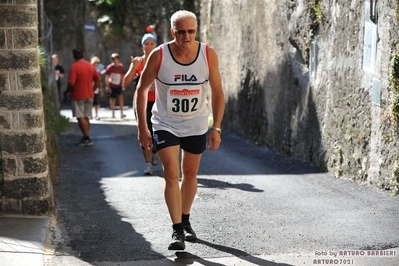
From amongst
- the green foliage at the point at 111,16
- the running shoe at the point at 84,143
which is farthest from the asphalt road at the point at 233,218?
the green foliage at the point at 111,16

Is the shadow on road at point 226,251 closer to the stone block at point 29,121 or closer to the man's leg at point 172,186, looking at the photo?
the man's leg at point 172,186

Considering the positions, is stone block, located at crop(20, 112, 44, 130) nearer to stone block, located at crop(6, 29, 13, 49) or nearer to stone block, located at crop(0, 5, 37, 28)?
stone block, located at crop(6, 29, 13, 49)

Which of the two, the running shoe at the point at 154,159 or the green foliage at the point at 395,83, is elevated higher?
the green foliage at the point at 395,83

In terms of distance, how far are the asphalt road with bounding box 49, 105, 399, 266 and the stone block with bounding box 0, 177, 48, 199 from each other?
33 centimetres

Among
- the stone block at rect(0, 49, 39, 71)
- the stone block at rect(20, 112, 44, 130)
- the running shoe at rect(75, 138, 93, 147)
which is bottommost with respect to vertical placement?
the running shoe at rect(75, 138, 93, 147)

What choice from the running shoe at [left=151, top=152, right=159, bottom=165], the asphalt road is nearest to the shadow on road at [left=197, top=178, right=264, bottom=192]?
the asphalt road

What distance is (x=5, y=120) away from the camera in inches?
264

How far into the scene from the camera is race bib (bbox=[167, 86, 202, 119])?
5695mm

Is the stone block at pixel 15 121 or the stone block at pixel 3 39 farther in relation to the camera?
the stone block at pixel 15 121

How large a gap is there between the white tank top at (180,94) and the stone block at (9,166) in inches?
61.6

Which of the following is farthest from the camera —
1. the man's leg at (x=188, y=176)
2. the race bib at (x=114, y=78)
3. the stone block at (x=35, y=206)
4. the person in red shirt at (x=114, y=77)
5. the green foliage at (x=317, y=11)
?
the race bib at (x=114, y=78)

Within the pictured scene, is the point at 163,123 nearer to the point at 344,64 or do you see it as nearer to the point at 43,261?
the point at 43,261

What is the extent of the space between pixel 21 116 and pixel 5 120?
0.45 feet

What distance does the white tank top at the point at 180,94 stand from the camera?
5691 mm
